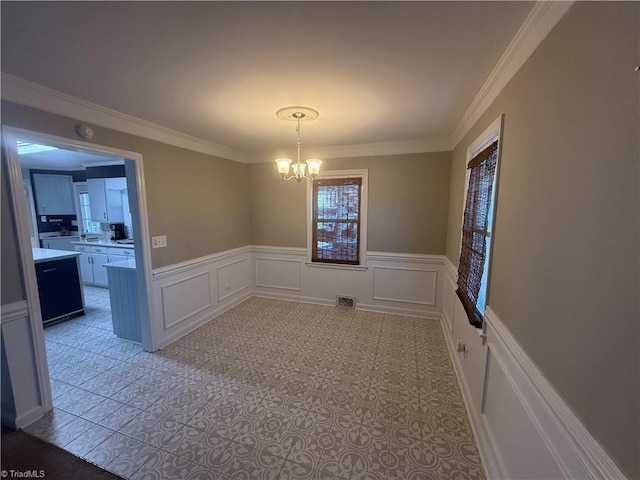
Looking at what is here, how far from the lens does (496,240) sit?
1.59 m

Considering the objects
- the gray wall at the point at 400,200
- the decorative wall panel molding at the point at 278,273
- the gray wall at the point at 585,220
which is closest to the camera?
the gray wall at the point at 585,220

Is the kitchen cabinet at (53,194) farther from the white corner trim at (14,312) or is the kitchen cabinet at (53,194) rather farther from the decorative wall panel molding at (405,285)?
the decorative wall panel molding at (405,285)

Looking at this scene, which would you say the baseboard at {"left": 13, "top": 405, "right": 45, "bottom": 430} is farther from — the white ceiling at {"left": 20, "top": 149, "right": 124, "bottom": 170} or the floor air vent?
the white ceiling at {"left": 20, "top": 149, "right": 124, "bottom": 170}

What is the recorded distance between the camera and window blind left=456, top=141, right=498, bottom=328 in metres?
1.81

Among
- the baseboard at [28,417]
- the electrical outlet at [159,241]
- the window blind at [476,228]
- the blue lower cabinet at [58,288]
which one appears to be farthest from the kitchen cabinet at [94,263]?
the window blind at [476,228]

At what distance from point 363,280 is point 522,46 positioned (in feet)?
10.2

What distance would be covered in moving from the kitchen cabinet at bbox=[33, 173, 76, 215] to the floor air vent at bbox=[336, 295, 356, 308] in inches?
248

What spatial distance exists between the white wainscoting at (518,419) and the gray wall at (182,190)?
316cm

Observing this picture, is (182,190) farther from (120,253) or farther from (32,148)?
(32,148)

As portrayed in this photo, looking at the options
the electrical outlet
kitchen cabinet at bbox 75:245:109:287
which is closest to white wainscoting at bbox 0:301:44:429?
the electrical outlet

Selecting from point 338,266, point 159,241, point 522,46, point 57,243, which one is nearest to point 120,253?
point 57,243

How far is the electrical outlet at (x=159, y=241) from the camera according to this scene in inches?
109

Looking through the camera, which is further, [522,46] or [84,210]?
[84,210]

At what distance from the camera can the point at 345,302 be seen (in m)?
4.07
